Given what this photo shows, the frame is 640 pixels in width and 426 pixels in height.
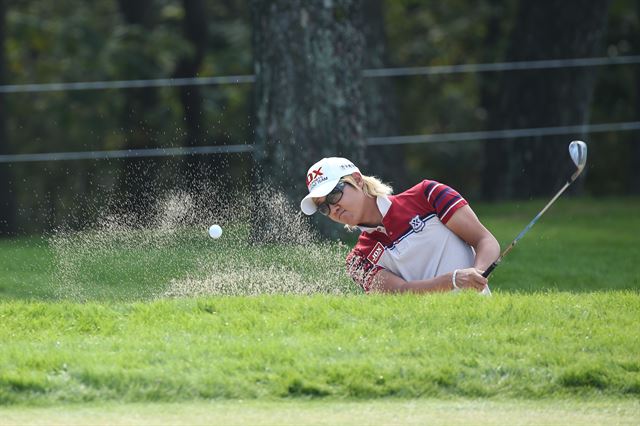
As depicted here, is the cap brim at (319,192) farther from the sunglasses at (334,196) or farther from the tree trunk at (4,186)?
the tree trunk at (4,186)

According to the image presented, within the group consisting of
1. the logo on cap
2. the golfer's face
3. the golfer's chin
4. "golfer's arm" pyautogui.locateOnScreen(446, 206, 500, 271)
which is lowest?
"golfer's arm" pyautogui.locateOnScreen(446, 206, 500, 271)

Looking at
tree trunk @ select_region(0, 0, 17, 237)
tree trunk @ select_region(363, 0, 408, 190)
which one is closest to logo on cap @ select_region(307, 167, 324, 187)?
tree trunk @ select_region(0, 0, 17, 237)

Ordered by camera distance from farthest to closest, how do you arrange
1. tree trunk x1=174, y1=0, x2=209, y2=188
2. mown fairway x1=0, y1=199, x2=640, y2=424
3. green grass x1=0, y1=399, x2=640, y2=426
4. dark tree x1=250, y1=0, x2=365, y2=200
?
1. tree trunk x1=174, y1=0, x2=209, y2=188
2. dark tree x1=250, y1=0, x2=365, y2=200
3. mown fairway x1=0, y1=199, x2=640, y2=424
4. green grass x1=0, y1=399, x2=640, y2=426

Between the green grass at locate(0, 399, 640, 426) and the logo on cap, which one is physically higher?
the logo on cap

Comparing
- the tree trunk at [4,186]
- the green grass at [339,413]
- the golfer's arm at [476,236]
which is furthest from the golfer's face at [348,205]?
the tree trunk at [4,186]

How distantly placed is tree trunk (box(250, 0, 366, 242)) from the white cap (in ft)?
14.6

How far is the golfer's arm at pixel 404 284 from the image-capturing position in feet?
24.4

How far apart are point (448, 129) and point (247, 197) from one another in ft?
57.3

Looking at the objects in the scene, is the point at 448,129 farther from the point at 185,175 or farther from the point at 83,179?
the point at 185,175

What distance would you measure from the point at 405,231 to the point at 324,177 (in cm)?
59

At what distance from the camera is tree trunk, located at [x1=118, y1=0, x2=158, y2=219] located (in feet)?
50.4

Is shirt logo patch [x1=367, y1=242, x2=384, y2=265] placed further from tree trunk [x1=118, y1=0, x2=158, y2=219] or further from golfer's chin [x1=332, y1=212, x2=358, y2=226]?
tree trunk [x1=118, y1=0, x2=158, y2=219]

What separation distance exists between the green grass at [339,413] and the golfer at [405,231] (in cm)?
154

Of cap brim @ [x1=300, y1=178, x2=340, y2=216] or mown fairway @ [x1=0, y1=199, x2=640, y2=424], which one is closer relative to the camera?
mown fairway @ [x1=0, y1=199, x2=640, y2=424]
